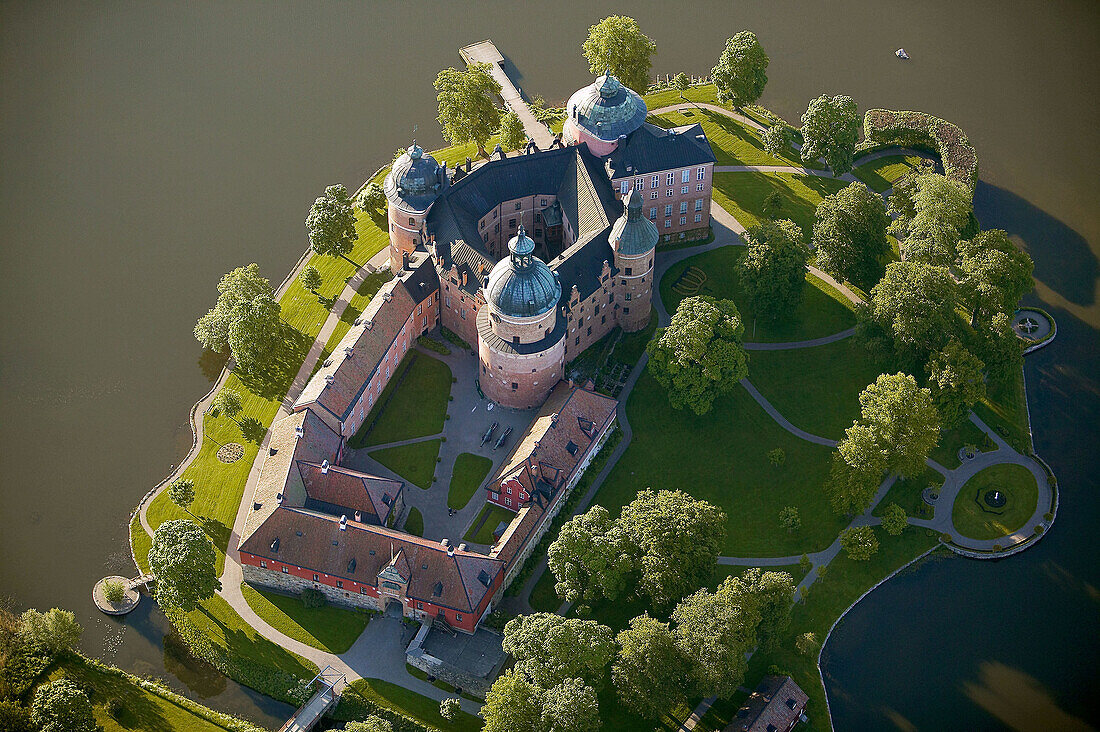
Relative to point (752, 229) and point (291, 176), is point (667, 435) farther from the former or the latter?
point (291, 176)

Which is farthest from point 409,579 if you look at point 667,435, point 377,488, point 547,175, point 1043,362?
point 1043,362

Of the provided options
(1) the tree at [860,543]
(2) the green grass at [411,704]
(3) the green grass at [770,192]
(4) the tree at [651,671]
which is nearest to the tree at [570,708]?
(4) the tree at [651,671]

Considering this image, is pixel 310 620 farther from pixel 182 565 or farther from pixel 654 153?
pixel 654 153

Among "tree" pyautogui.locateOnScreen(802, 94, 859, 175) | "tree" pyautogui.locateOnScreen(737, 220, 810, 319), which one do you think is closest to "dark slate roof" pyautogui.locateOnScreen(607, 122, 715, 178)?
"tree" pyautogui.locateOnScreen(737, 220, 810, 319)

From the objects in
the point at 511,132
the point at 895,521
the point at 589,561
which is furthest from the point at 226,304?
the point at 895,521

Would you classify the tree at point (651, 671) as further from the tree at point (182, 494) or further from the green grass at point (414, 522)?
the tree at point (182, 494)

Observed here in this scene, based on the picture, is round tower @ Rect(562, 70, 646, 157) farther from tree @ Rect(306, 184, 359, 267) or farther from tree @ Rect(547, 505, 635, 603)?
tree @ Rect(547, 505, 635, 603)
